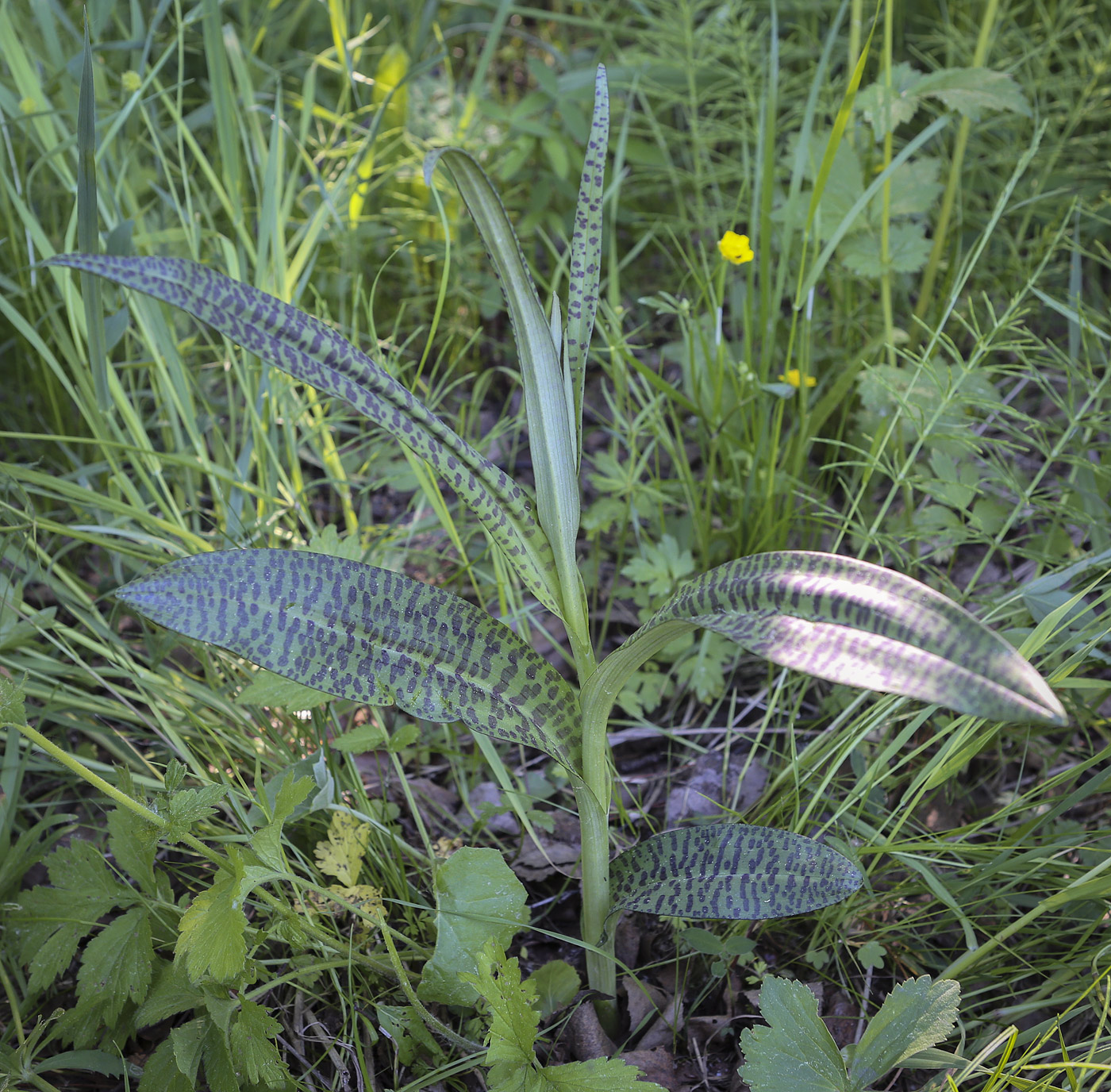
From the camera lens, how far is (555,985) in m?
1.08

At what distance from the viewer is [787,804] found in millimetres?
1240

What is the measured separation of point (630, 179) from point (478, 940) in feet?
6.72

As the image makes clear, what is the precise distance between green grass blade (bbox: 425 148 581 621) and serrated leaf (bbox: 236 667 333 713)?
38 cm

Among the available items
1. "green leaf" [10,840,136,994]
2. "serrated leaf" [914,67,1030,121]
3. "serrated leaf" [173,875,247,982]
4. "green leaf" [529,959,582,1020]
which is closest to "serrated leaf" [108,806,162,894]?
"green leaf" [10,840,136,994]

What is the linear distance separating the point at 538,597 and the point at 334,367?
33 cm

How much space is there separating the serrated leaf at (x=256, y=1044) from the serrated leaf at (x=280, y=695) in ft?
1.15

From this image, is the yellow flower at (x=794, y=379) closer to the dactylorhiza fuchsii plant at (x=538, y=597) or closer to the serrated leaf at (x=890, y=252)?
the serrated leaf at (x=890, y=252)

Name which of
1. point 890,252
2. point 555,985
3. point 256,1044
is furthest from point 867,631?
point 890,252

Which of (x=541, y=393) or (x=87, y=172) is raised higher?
(x=87, y=172)

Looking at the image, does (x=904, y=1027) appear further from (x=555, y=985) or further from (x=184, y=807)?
(x=184, y=807)

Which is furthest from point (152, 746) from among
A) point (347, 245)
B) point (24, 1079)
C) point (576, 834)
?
point (347, 245)

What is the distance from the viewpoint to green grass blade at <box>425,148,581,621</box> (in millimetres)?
928

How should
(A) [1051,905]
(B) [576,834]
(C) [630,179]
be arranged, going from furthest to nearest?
(C) [630,179]
(B) [576,834]
(A) [1051,905]

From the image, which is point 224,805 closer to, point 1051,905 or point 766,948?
point 766,948
